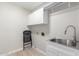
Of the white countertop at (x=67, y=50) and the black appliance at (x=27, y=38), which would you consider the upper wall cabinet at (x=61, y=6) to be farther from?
the black appliance at (x=27, y=38)

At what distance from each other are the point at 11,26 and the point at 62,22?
2085 mm

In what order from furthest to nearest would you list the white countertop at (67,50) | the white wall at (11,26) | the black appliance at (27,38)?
the black appliance at (27,38), the white wall at (11,26), the white countertop at (67,50)

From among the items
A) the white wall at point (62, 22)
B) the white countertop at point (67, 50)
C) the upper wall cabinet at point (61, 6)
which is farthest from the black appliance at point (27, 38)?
the white countertop at point (67, 50)

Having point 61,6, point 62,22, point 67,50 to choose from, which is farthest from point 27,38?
point 67,50

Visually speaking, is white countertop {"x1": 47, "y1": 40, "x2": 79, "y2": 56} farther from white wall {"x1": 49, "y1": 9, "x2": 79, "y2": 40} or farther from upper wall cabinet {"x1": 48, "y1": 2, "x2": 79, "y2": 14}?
upper wall cabinet {"x1": 48, "y1": 2, "x2": 79, "y2": 14}

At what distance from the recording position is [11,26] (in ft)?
10.1

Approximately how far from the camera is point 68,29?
2.02 m

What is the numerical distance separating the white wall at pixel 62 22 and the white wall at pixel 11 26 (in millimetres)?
1586

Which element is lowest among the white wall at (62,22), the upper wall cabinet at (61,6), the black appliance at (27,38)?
the black appliance at (27,38)

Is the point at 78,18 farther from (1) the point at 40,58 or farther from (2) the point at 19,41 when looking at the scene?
(2) the point at 19,41

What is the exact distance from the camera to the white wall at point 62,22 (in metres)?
1.84

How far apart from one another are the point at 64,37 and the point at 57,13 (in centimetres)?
78

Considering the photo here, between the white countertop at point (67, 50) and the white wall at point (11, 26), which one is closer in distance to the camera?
the white countertop at point (67, 50)

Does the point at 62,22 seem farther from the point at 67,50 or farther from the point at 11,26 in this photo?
the point at 11,26
